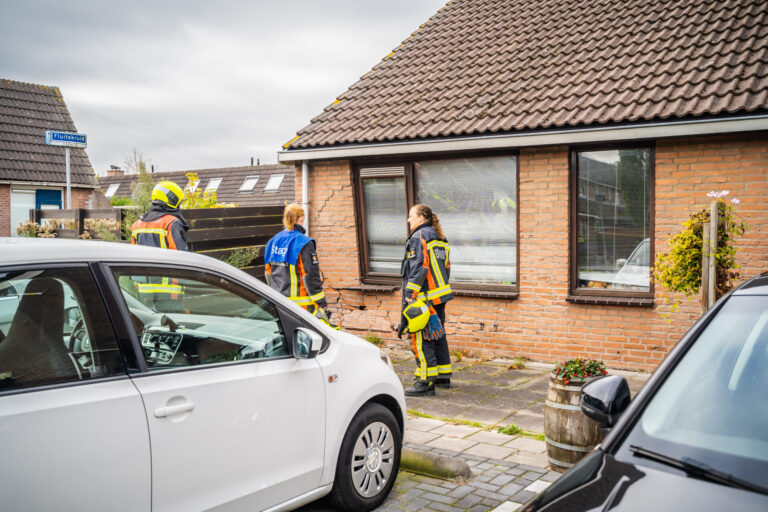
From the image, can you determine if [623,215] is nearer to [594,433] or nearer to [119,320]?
[594,433]

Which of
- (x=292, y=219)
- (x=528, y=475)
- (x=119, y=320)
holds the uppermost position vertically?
(x=292, y=219)

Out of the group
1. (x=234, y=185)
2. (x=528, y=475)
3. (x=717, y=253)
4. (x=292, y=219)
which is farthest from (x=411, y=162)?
(x=234, y=185)

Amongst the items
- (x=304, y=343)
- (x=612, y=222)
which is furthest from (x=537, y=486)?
(x=612, y=222)

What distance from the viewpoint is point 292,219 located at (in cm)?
804

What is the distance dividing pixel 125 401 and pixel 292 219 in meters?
5.19

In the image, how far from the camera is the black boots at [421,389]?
736 centimetres

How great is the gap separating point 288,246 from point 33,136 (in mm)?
21363

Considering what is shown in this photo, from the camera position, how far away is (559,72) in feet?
31.4

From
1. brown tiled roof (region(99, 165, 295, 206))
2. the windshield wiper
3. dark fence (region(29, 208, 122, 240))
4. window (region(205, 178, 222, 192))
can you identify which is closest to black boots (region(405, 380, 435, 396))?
the windshield wiper

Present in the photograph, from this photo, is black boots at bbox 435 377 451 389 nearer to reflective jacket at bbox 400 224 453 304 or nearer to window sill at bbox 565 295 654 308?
reflective jacket at bbox 400 224 453 304

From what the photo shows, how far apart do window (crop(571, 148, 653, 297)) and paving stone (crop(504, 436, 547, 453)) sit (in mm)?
3304

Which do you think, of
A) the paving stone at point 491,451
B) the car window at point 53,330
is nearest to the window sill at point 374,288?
the paving stone at point 491,451

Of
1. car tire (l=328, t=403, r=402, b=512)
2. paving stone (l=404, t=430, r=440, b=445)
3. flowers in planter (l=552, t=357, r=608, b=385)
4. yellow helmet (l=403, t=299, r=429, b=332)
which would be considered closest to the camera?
car tire (l=328, t=403, r=402, b=512)

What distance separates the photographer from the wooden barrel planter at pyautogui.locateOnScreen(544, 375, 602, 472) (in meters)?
4.84
